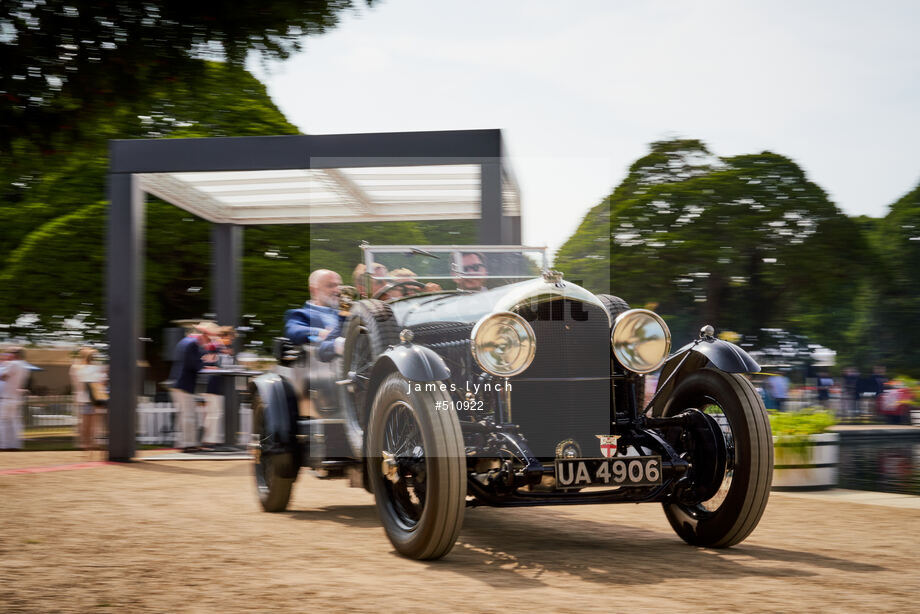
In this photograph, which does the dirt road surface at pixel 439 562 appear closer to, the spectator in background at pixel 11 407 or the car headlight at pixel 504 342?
the car headlight at pixel 504 342

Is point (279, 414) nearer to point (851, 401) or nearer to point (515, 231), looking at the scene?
point (515, 231)

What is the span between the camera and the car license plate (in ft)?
15.3

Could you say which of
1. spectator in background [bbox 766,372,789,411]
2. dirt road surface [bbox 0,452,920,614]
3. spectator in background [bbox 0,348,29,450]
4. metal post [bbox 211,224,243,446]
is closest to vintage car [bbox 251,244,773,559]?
dirt road surface [bbox 0,452,920,614]

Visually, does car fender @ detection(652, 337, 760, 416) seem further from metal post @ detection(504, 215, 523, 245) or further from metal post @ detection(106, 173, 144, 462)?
metal post @ detection(106, 173, 144, 462)

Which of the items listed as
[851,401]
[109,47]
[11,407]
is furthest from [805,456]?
[851,401]

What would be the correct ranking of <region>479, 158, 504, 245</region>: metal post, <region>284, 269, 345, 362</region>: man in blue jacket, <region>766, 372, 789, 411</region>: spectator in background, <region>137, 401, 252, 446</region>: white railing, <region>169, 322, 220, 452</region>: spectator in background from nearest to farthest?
<region>284, 269, 345, 362</region>: man in blue jacket
<region>479, 158, 504, 245</region>: metal post
<region>169, 322, 220, 452</region>: spectator in background
<region>137, 401, 252, 446</region>: white railing
<region>766, 372, 789, 411</region>: spectator in background

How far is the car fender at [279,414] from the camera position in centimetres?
674

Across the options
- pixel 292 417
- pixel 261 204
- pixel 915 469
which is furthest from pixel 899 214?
pixel 292 417

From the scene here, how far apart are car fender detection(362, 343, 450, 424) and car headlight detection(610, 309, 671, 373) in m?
1.03

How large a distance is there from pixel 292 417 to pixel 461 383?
204cm

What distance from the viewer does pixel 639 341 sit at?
520 centimetres

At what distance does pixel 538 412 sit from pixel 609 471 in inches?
22.2

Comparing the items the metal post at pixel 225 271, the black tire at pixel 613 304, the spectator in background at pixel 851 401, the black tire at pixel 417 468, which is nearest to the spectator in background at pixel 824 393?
the spectator in background at pixel 851 401

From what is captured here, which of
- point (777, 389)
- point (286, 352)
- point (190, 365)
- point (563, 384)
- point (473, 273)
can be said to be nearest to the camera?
point (563, 384)
